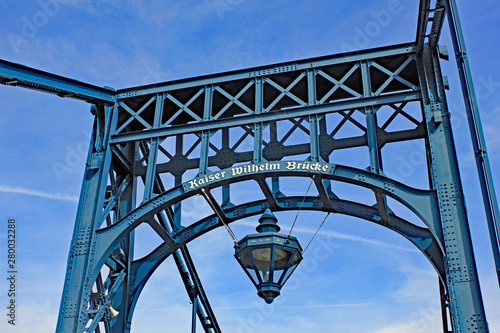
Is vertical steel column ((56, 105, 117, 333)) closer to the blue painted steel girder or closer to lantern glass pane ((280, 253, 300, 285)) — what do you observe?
the blue painted steel girder

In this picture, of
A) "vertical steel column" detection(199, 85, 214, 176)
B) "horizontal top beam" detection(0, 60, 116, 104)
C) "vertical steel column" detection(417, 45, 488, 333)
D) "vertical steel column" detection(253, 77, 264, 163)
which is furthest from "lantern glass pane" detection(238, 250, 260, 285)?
"horizontal top beam" detection(0, 60, 116, 104)

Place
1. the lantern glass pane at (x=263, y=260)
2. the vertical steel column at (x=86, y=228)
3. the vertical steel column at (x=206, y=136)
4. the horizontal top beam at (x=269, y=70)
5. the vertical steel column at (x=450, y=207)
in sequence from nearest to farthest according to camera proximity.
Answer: the vertical steel column at (x=450, y=207)
the lantern glass pane at (x=263, y=260)
the vertical steel column at (x=86, y=228)
the vertical steel column at (x=206, y=136)
the horizontal top beam at (x=269, y=70)

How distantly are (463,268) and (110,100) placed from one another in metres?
9.73

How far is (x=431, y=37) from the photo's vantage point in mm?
13883

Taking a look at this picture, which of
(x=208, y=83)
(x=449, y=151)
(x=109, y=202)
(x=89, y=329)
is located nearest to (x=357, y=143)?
(x=449, y=151)

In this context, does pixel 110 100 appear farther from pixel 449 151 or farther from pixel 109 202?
pixel 449 151

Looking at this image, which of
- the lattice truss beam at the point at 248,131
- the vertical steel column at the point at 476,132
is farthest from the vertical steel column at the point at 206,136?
the vertical steel column at the point at 476,132

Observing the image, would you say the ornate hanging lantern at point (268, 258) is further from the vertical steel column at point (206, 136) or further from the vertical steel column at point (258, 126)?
the vertical steel column at point (206, 136)

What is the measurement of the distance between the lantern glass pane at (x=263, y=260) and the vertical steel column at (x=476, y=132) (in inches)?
155

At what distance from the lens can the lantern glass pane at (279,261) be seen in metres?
11.6

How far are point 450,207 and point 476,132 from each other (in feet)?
6.11

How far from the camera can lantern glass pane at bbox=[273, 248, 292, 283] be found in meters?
11.6

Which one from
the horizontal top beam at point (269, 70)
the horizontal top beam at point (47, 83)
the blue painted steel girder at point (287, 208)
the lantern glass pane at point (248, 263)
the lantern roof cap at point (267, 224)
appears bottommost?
the lantern glass pane at point (248, 263)

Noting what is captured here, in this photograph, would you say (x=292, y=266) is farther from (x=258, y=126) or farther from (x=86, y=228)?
(x=86, y=228)
